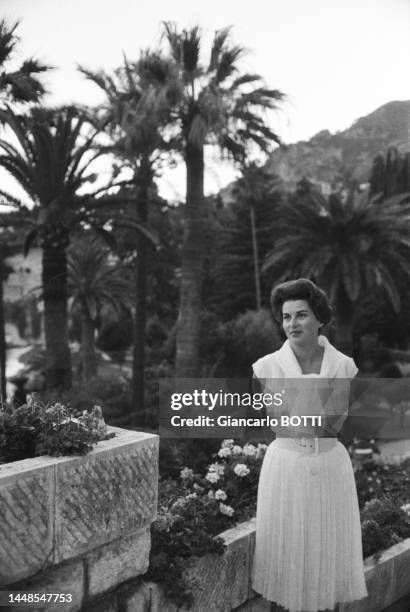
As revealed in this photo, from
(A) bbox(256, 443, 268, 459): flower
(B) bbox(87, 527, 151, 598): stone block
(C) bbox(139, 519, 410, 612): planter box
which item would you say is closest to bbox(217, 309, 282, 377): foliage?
(A) bbox(256, 443, 268, 459): flower

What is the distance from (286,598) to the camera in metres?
2.79

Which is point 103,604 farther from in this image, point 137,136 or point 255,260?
point 255,260

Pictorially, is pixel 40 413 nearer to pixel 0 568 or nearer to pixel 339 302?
pixel 0 568

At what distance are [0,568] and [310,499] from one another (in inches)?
54.1

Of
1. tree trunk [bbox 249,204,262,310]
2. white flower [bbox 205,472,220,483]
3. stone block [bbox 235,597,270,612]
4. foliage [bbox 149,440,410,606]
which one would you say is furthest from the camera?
tree trunk [bbox 249,204,262,310]

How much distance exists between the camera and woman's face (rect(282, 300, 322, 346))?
2832mm

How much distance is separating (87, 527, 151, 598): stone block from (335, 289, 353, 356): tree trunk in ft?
41.9

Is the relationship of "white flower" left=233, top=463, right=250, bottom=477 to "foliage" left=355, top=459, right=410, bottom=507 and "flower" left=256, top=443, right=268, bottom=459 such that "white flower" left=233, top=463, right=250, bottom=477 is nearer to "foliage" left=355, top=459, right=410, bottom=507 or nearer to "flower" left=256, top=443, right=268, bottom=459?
"flower" left=256, top=443, right=268, bottom=459

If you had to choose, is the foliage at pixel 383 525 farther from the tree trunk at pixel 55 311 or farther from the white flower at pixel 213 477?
the tree trunk at pixel 55 311

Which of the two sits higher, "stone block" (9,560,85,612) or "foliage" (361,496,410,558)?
"stone block" (9,560,85,612)

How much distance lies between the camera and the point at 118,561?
2.66 meters

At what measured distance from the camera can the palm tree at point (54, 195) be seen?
13.4 metres

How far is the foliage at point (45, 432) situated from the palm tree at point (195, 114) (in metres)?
10.6

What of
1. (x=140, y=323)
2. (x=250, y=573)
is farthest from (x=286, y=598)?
(x=140, y=323)
